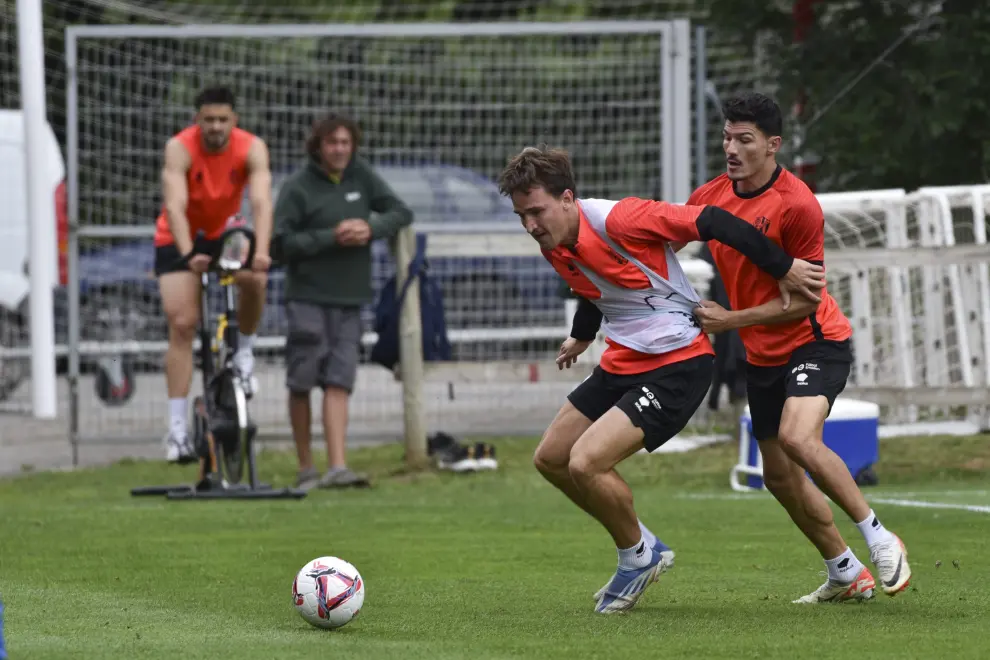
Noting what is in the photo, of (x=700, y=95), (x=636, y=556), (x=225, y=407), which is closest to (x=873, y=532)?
(x=636, y=556)

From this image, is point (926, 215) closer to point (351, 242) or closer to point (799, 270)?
point (351, 242)

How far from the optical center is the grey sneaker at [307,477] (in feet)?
39.2

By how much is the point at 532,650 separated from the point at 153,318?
31.9ft

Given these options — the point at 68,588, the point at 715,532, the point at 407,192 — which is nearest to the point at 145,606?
the point at 68,588

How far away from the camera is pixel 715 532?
9.24 m

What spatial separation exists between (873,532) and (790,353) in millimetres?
773

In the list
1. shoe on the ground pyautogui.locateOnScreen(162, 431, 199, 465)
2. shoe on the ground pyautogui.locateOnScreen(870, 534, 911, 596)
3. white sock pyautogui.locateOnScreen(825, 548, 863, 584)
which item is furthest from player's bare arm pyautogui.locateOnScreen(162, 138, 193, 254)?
shoe on the ground pyautogui.locateOnScreen(870, 534, 911, 596)

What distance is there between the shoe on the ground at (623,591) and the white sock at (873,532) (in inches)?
32.3

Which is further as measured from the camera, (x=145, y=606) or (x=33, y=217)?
(x=33, y=217)

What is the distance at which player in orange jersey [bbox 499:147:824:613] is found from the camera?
682 centimetres

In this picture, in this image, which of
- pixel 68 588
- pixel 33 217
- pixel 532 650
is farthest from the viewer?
pixel 33 217

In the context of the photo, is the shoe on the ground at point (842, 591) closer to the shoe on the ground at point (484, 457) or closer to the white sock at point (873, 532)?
the white sock at point (873, 532)

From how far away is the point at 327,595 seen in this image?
6250mm

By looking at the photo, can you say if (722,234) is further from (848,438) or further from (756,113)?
(848,438)
